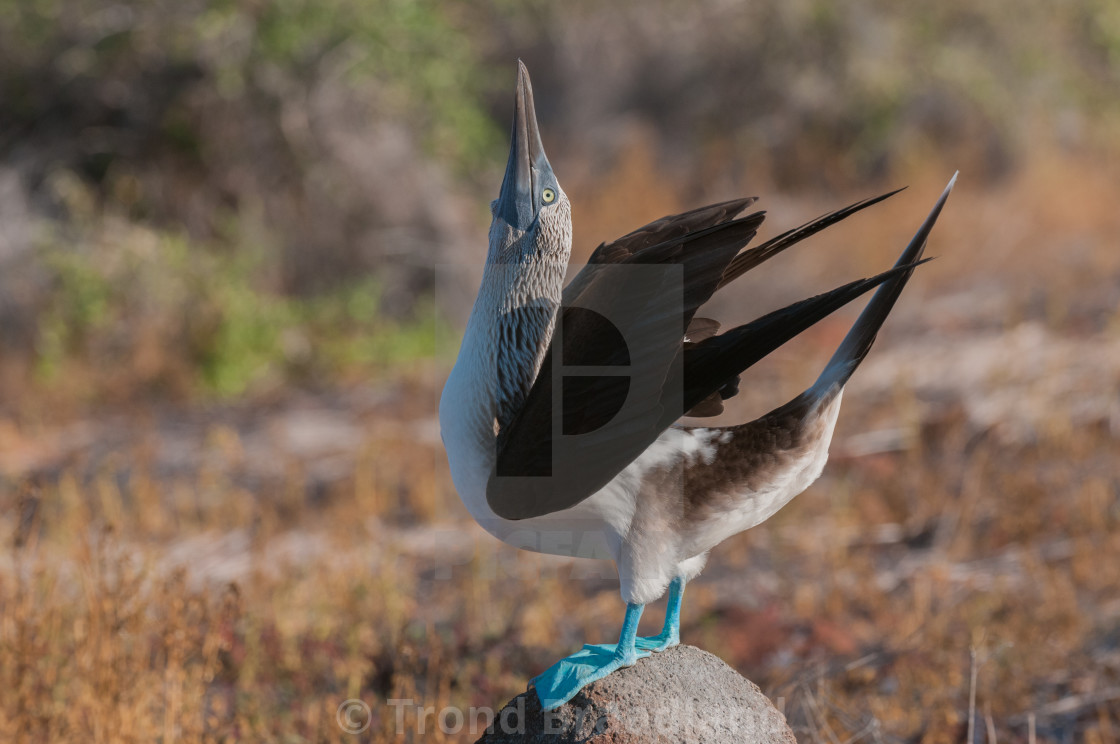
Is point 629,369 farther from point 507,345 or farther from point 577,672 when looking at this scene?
point 577,672

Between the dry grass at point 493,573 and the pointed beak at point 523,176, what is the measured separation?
159 cm

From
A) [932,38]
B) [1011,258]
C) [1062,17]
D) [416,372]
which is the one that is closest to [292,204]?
[416,372]

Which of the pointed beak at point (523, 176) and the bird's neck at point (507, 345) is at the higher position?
the pointed beak at point (523, 176)

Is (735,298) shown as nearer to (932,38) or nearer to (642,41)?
(642,41)

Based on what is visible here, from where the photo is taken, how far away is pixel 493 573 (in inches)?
230

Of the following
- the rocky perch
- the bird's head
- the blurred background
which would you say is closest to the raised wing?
the bird's head

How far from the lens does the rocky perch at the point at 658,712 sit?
244 centimetres

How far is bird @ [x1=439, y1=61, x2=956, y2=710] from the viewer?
2146mm

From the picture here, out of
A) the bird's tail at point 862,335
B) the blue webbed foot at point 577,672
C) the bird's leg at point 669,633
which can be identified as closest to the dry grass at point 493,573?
the blue webbed foot at point 577,672

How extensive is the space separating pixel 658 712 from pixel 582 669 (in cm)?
23

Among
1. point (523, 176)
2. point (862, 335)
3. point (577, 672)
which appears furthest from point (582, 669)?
point (523, 176)

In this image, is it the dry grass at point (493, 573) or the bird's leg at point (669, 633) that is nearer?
the bird's leg at point (669, 633)

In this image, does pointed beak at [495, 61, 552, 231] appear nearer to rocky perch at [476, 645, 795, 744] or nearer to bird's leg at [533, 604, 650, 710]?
bird's leg at [533, 604, 650, 710]

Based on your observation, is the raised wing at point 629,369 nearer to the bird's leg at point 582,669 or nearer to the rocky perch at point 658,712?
the bird's leg at point 582,669
